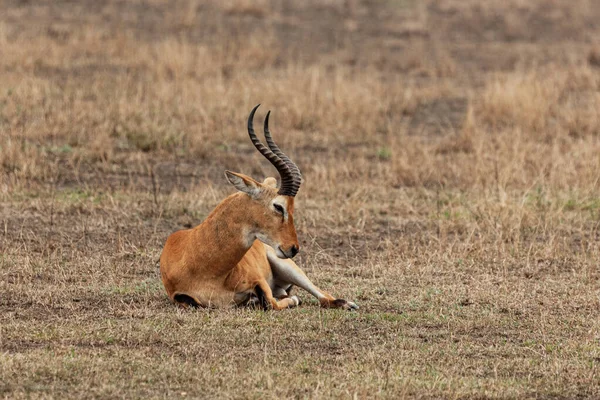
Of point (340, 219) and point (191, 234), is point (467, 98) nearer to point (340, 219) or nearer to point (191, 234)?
point (340, 219)

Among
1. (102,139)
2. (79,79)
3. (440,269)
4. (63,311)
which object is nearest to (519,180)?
(440,269)

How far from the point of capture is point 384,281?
859 cm

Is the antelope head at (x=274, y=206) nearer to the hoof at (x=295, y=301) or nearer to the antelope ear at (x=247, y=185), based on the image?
the antelope ear at (x=247, y=185)

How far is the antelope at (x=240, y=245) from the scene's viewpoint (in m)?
7.27

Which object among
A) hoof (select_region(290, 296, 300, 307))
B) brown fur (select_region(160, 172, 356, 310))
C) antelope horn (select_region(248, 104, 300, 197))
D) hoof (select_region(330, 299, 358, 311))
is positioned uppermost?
antelope horn (select_region(248, 104, 300, 197))

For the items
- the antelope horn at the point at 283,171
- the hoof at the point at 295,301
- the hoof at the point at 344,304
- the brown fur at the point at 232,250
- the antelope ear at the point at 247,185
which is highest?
the antelope horn at the point at 283,171

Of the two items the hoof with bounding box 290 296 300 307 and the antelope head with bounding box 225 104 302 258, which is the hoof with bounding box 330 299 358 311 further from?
the antelope head with bounding box 225 104 302 258

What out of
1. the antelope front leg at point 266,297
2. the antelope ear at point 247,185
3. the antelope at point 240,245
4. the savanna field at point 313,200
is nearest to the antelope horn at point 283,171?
the antelope at point 240,245

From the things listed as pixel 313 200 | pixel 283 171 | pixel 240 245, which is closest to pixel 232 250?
pixel 240 245

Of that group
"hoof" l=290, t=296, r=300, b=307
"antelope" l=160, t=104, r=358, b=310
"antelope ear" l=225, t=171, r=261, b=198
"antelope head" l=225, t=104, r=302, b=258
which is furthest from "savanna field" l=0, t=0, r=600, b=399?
"antelope ear" l=225, t=171, r=261, b=198

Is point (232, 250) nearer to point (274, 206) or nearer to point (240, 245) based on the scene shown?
point (240, 245)

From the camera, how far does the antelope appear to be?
23.9 feet

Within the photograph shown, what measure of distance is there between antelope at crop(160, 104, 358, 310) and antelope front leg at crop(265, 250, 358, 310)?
0.06 feet

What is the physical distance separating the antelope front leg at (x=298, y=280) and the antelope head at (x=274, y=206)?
531 mm
